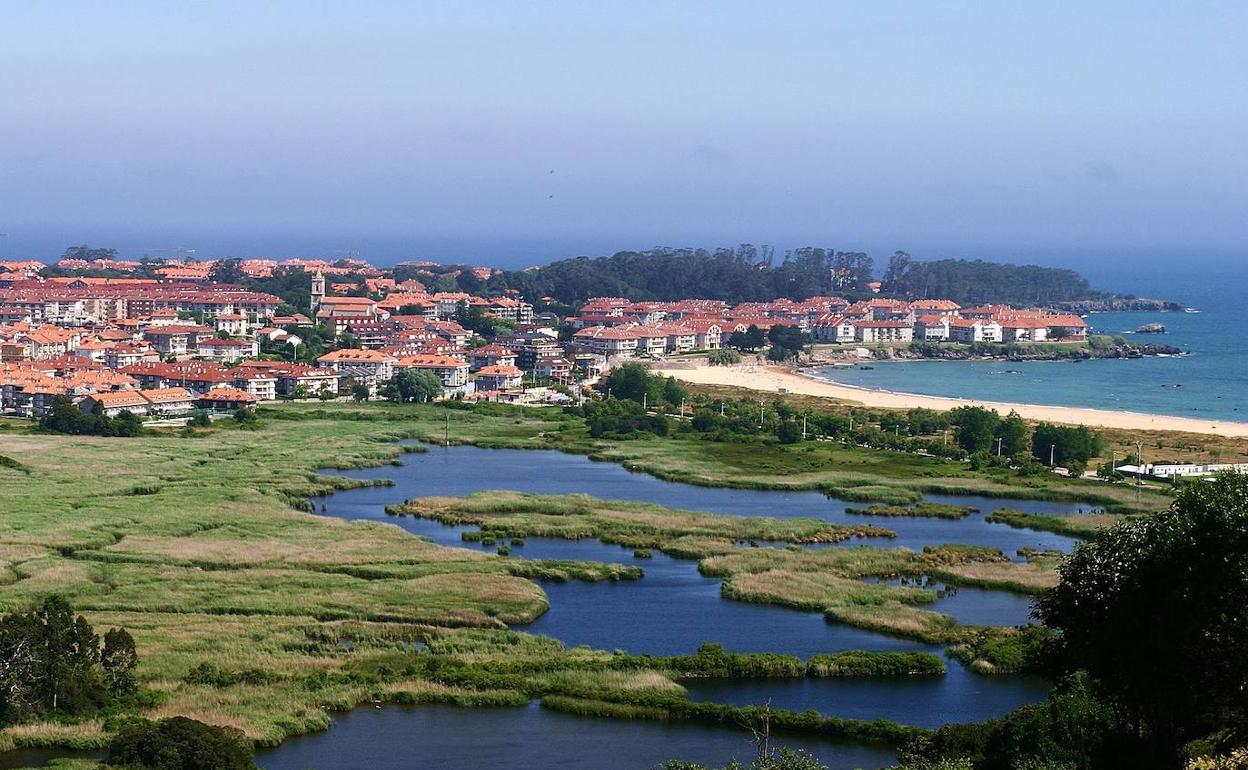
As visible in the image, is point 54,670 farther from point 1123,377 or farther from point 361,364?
point 1123,377

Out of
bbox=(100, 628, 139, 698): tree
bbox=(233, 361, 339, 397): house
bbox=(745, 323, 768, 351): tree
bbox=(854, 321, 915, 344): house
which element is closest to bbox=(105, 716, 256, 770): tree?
bbox=(100, 628, 139, 698): tree

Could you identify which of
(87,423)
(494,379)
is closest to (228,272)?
(494,379)

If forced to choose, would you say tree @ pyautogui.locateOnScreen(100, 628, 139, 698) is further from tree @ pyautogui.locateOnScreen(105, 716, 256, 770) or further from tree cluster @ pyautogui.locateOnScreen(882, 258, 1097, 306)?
tree cluster @ pyautogui.locateOnScreen(882, 258, 1097, 306)

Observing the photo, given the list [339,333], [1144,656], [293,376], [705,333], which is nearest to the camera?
[1144,656]

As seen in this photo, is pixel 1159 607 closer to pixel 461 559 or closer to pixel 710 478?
pixel 461 559

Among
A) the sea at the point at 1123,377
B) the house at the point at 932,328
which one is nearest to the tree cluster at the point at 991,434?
the sea at the point at 1123,377

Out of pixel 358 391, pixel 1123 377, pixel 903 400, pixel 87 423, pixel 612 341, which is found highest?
pixel 1123 377
